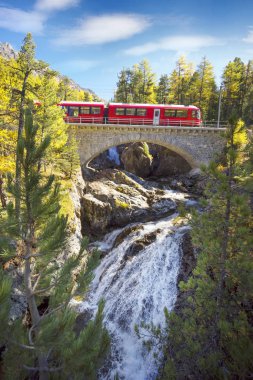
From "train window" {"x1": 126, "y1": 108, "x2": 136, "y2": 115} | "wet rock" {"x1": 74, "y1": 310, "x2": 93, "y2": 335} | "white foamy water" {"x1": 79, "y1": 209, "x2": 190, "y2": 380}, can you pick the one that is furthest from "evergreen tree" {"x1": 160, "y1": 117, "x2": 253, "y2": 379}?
"train window" {"x1": 126, "y1": 108, "x2": 136, "y2": 115}

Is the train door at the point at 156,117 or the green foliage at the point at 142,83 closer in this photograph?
the train door at the point at 156,117

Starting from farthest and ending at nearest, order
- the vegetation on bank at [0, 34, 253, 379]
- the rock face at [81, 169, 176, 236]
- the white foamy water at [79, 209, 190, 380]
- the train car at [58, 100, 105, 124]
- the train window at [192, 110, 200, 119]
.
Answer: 1. the train window at [192, 110, 200, 119]
2. the train car at [58, 100, 105, 124]
3. the rock face at [81, 169, 176, 236]
4. the white foamy water at [79, 209, 190, 380]
5. the vegetation on bank at [0, 34, 253, 379]

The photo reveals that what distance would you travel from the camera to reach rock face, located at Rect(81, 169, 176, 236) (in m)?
24.4

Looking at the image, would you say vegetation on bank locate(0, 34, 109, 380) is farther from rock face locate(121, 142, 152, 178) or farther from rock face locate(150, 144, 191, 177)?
rock face locate(150, 144, 191, 177)

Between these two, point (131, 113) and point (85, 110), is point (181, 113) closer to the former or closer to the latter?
point (131, 113)

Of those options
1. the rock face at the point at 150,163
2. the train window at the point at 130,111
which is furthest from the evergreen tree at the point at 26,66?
the rock face at the point at 150,163

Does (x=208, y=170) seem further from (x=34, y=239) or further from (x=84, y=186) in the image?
(x=84, y=186)

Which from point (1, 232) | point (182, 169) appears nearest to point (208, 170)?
point (1, 232)

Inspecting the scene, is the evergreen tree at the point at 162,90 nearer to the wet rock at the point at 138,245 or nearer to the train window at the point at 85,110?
the train window at the point at 85,110

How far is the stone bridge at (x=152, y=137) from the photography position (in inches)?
1211

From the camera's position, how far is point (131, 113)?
3095cm

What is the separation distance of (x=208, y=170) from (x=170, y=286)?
319 inches

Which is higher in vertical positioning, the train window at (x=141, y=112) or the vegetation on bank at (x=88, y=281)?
the train window at (x=141, y=112)

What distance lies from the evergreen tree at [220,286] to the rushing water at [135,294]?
12.3 ft
